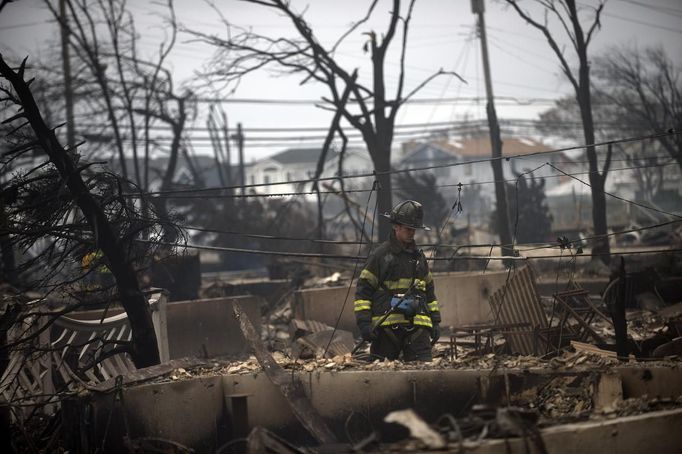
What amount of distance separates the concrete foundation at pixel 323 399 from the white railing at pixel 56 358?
0.68m

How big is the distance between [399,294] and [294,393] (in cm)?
167

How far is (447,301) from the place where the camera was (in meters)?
15.7

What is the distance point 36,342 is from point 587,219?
130ft

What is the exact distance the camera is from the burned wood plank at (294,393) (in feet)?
24.2

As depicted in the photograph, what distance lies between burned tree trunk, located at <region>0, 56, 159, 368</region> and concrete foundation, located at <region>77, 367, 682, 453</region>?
176 cm

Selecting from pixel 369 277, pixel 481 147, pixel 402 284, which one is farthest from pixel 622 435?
pixel 481 147

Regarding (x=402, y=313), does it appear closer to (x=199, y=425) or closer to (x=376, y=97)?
(x=199, y=425)

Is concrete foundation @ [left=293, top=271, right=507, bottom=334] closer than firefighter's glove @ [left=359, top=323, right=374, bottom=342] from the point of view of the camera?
No

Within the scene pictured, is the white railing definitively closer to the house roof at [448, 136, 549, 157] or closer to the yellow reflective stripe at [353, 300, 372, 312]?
the yellow reflective stripe at [353, 300, 372, 312]

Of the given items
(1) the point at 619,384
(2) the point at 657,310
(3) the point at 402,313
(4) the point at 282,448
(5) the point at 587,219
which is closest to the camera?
(4) the point at 282,448

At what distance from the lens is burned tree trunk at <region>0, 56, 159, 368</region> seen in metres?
8.72

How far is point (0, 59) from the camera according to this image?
28.5ft

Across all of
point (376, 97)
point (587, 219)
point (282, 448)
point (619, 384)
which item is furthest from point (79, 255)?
point (587, 219)

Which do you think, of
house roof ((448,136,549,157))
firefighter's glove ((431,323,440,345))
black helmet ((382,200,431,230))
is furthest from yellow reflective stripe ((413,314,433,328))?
house roof ((448,136,549,157))
